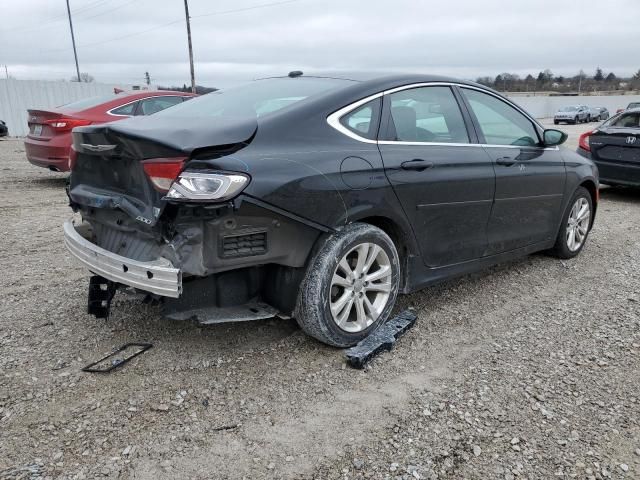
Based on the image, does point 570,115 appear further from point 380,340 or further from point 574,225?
point 380,340

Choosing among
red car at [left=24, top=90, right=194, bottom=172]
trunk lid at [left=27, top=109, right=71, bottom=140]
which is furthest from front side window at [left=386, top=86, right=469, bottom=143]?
trunk lid at [left=27, top=109, right=71, bottom=140]

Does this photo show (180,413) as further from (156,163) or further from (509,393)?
(509,393)

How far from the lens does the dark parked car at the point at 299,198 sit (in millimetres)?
2648

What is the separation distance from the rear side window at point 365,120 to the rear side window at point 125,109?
237 inches

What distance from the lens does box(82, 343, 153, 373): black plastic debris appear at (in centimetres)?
303

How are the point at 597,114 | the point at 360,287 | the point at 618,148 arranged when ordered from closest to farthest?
the point at 360,287
the point at 618,148
the point at 597,114

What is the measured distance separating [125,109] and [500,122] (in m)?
6.01

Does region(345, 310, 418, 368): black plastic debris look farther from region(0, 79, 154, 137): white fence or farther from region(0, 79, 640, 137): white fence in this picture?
region(0, 79, 154, 137): white fence

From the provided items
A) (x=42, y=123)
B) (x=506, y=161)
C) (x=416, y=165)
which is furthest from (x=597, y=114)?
(x=416, y=165)

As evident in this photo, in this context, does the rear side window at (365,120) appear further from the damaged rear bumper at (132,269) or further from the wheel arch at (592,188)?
the wheel arch at (592,188)

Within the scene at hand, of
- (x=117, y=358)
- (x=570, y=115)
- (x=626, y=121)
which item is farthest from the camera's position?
(x=570, y=115)

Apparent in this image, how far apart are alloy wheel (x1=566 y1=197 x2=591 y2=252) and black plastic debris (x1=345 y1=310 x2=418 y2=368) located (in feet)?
7.54

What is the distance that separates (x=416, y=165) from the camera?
11.2 ft

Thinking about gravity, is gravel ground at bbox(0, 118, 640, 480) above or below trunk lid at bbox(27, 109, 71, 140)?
below
